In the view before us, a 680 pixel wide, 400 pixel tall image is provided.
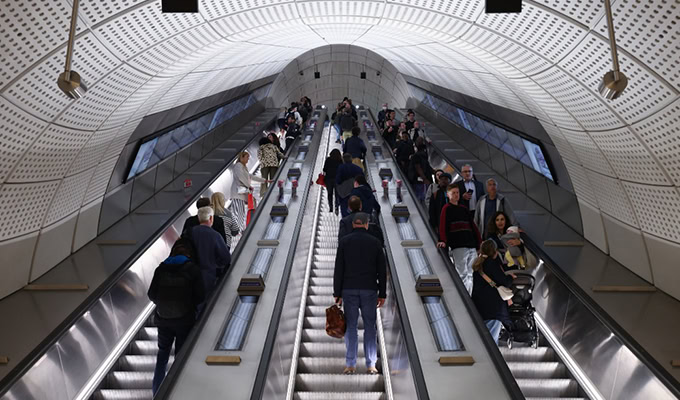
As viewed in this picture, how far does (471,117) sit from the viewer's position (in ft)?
60.4

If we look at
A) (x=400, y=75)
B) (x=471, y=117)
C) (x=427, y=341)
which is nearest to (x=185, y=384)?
(x=427, y=341)

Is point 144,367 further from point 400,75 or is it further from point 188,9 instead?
point 400,75

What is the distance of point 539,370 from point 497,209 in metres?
2.13

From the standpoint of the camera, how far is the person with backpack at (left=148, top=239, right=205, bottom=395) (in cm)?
520

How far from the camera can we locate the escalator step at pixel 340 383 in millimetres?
5859

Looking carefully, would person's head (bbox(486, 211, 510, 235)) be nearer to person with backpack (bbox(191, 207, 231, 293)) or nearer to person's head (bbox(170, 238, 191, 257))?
person with backpack (bbox(191, 207, 231, 293))

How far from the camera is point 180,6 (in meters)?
4.85

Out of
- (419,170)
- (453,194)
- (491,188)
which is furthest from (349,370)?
(419,170)

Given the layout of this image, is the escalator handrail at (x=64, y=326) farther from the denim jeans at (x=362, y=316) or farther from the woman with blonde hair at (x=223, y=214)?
the denim jeans at (x=362, y=316)

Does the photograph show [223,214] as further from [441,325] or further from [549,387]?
[549,387]

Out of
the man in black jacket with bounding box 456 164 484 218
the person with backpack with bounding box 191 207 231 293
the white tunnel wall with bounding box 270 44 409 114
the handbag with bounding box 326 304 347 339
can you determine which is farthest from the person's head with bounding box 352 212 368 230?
the white tunnel wall with bounding box 270 44 409 114

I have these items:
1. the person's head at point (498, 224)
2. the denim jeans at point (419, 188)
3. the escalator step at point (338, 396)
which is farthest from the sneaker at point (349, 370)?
the denim jeans at point (419, 188)

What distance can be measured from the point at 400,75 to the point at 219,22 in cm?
2852

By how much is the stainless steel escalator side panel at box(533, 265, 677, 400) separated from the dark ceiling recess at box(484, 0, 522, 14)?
133 inches
